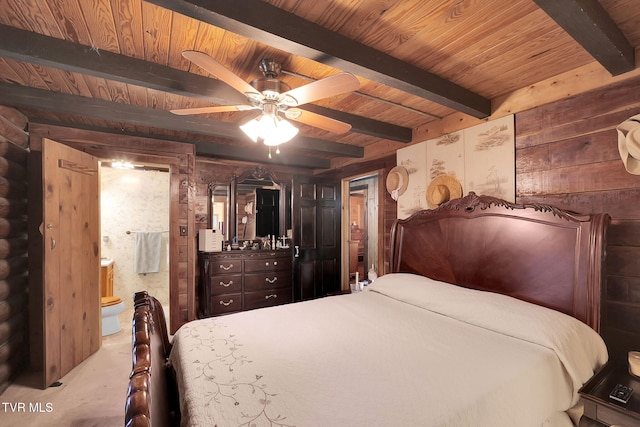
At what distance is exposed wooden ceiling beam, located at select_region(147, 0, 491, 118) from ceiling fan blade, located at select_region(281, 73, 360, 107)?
0.15 meters

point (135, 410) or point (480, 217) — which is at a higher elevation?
point (480, 217)

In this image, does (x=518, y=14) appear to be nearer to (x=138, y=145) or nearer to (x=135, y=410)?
(x=135, y=410)

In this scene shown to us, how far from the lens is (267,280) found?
13.6 ft

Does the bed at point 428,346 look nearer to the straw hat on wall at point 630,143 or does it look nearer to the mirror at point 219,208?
the straw hat on wall at point 630,143

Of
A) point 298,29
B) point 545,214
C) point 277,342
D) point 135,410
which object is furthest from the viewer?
point 545,214

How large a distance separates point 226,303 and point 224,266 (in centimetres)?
49

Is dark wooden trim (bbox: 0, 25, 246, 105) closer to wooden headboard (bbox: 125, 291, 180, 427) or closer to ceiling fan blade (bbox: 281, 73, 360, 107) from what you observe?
ceiling fan blade (bbox: 281, 73, 360, 107)

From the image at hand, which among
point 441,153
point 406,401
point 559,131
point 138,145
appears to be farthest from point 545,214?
point 138,145

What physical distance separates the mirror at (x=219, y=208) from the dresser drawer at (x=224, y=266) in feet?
1.63

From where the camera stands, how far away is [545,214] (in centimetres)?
198

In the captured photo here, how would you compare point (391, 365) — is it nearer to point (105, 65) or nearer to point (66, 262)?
point (105, 65)

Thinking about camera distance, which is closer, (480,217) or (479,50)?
(479,50)

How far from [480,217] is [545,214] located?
1.45ft

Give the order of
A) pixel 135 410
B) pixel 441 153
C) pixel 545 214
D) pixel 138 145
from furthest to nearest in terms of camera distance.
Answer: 1. pixel 138 145
2. pixel 441 153
3. pixel 545 214
4. pixel 135 410
